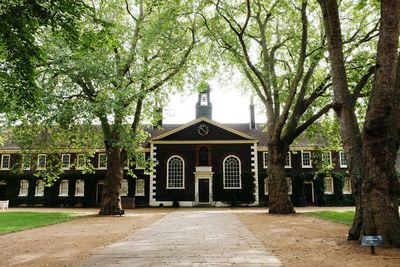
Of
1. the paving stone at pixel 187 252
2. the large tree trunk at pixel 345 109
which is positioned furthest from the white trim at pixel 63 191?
the large tree trunk at pixel 345 109

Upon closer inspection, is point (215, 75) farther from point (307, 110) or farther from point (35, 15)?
point (35, 15)

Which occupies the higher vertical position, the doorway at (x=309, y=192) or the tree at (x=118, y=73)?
the tree at (x=118, y=73)

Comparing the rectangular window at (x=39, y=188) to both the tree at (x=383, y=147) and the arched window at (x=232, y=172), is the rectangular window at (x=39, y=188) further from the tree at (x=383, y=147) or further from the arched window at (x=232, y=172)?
the tree at (x=383, y=147)

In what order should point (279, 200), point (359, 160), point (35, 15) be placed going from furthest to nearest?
point (279, 200) < point (359, 160) < point (35, 15)

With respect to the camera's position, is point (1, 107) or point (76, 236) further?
point (76, 236)

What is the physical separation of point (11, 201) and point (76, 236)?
2900 cm

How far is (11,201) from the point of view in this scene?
36.8 m

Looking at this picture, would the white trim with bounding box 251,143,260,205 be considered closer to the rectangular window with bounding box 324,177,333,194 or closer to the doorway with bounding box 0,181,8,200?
the rectangular window with bounding box 324,177,333,194

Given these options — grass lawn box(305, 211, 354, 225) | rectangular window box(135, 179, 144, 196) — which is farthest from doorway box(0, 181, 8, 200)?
grass lawn box(305, 211, 354, 225)

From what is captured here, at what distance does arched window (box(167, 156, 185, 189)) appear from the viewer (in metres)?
35.0

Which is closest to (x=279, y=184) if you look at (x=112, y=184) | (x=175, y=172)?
(x=112, y=184)

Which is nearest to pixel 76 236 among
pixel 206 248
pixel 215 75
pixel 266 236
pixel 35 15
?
pixel 206 248

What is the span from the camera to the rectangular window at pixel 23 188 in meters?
37.2

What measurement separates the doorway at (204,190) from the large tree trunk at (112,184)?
13.2 meters
